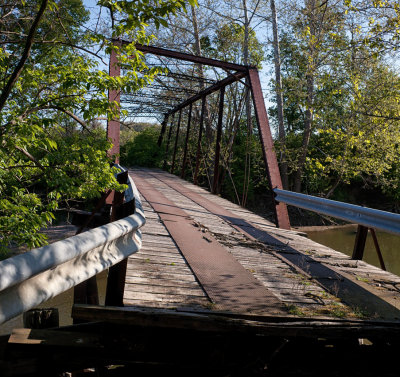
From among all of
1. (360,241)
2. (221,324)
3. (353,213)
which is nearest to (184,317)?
(221,324)

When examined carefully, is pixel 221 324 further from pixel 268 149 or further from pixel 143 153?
pixel 143 153

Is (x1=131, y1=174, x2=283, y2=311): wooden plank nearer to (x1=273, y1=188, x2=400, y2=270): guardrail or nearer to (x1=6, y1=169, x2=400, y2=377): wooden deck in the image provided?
(x1=6, y1=169, x2=400, y2=377): wooden deck

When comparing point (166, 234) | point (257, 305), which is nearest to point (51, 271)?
point (257, 305)

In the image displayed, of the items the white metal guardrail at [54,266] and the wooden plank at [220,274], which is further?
the wooden plank at [220,274]

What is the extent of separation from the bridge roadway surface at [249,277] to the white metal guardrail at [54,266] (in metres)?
0.64

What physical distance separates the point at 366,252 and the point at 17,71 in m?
13.4

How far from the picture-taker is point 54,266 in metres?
1.54

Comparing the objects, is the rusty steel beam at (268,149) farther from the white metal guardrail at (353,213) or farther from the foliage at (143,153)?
the foliage at (143,153)

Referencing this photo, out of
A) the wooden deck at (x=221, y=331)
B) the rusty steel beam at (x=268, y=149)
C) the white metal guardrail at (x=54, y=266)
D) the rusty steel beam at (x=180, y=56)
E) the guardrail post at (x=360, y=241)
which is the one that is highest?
the rusty steel beam at (x=180, y=56)

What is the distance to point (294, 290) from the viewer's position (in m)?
3.34

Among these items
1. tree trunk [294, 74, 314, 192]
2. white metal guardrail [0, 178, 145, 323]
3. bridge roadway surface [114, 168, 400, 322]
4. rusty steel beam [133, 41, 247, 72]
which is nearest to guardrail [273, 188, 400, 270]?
bridge roadway surface [114, 168, 400, 322]

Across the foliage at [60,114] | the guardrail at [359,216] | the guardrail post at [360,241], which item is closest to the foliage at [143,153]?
the foliage at [60,114]

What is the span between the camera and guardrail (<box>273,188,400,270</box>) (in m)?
3.81

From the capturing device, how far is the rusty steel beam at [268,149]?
7102 mm
